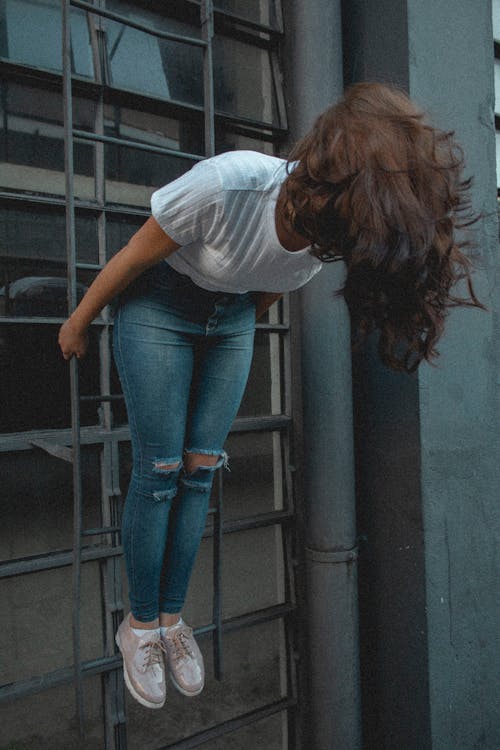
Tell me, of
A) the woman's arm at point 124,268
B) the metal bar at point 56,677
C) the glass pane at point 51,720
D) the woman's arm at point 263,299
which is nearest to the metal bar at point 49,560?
the glass pane at point 51,720

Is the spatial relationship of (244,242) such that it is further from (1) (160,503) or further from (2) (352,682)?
(2) (352,682)

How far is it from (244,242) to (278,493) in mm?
1604

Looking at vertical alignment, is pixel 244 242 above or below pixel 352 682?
above

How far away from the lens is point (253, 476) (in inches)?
108

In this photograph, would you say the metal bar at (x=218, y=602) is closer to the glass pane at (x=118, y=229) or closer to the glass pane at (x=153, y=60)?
the glass pane at (x=118, y=229)

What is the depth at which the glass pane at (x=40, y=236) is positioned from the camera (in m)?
2.17

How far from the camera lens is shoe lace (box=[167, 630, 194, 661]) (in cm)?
188

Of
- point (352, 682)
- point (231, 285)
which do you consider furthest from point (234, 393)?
point (352, 682)

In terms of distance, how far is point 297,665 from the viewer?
9.14ft

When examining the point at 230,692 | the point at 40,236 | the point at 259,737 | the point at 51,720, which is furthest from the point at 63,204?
the point at 259,737

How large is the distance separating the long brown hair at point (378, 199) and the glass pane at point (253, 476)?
54.6 inches

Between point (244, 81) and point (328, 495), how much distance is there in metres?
1.89

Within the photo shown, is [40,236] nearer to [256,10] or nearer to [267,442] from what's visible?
[267,442]

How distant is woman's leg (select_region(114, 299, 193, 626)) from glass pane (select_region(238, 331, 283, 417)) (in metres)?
0.99
